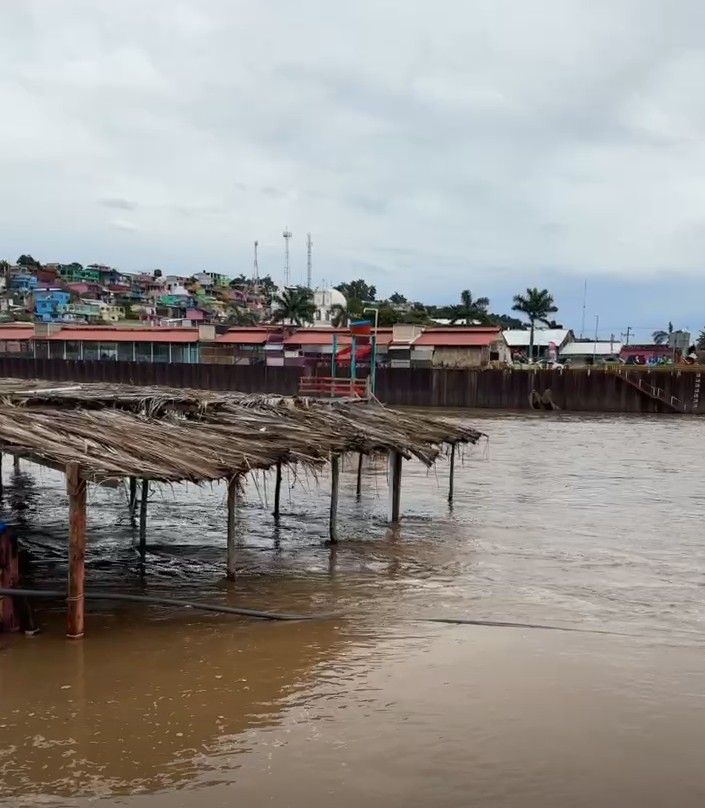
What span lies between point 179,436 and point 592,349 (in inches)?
2879

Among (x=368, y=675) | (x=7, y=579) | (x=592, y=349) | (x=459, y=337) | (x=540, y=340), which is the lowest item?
(x=368, y=675)

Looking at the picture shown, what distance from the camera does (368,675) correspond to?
8039mm

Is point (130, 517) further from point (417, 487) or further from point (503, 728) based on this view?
point (503, 728)

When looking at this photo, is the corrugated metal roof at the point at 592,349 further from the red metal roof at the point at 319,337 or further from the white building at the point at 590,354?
the red metal roof at the point at 319,337

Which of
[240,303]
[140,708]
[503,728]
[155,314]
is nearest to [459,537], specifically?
[503,728]

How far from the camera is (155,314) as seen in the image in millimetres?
106438

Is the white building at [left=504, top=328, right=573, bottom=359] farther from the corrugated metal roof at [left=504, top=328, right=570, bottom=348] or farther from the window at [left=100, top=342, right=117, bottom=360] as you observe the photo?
the window at [left=100, top=342, right=117, bottom=360]

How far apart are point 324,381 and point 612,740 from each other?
16132 mm

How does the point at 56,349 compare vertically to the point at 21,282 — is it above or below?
below

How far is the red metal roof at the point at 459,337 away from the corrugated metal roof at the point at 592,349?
991 inches

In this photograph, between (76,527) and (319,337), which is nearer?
(76,527)

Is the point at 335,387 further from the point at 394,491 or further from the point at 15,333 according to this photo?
the point at 15,333

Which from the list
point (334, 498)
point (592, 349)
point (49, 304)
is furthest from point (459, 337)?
point (49, 304)

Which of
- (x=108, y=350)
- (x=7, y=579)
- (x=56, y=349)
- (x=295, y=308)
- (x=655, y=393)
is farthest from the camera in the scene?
(x=295, y=308)
